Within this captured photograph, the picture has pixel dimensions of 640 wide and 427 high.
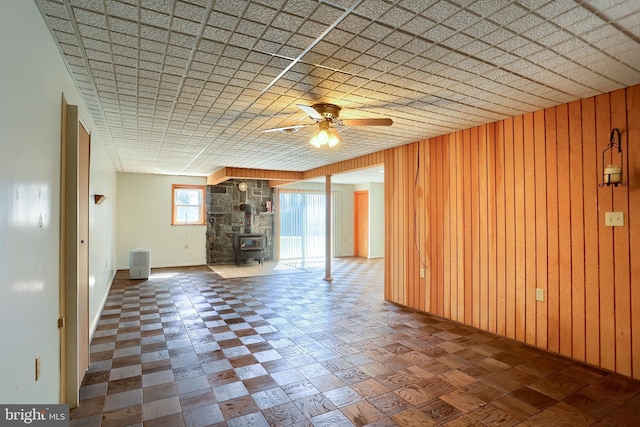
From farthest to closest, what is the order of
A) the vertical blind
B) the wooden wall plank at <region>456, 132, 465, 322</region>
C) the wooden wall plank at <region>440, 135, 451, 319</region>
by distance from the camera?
the vertical blind
the wooden wall plank at <region>440, 135, 451, 319</region>
the wooden wall plank at <region>456, 132, 465, 322</region>

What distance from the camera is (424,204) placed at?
14.2 ft

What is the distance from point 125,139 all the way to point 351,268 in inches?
219

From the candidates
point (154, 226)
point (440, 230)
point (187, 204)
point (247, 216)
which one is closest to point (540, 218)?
point (440, 230)

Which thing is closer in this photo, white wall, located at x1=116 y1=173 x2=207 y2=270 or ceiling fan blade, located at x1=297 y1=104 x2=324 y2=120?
ceiling fan blade, located at x1=297 y1=104 x2=324 y2=120

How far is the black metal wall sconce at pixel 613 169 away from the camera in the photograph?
2.52 metres

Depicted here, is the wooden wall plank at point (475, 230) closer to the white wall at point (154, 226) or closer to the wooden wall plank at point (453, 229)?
the wooden wall plank at point (453, 229)

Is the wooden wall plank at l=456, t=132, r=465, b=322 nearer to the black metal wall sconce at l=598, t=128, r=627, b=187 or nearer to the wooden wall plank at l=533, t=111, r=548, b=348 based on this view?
the wooden wall plank at l=533, t=111, r=548, b=348

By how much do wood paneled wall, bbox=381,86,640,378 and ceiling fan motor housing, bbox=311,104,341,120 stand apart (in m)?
1.80

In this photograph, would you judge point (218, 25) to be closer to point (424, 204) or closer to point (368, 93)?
point (368, 93)

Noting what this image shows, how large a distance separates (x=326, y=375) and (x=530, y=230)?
2369 mm

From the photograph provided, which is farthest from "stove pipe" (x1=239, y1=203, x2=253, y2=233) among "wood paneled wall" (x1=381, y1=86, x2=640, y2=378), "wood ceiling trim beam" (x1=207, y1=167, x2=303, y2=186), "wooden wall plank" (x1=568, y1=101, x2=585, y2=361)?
"wooden wall plank" (x1=568, y1=101, x2=585, y2=361)

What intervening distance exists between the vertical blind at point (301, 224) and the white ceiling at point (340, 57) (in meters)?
5.95

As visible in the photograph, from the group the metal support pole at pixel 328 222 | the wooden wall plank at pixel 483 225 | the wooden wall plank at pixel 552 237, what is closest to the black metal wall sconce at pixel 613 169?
the wooden wall plank at pixel 552 237

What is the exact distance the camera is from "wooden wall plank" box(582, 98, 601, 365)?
2748 millimetres
